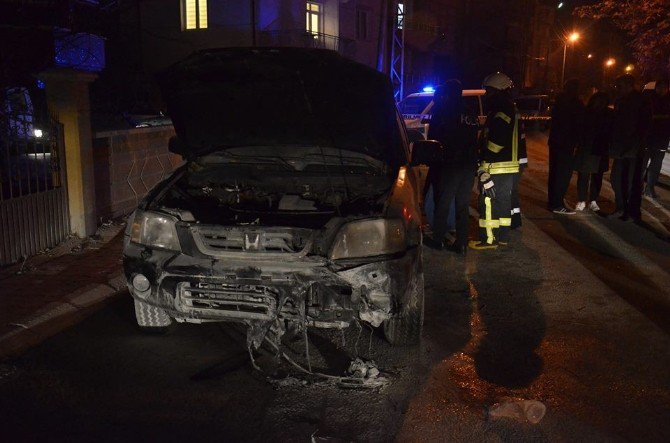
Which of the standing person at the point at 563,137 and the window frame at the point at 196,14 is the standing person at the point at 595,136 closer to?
the standing person at the point at 563,137

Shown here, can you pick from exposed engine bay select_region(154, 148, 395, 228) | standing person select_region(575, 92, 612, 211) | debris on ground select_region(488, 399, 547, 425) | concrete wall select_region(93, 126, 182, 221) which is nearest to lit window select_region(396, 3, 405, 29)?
standing person select_region(575, 92, 612, 211)

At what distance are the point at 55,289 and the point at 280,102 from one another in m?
2.58

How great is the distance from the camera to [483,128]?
7.23 metres

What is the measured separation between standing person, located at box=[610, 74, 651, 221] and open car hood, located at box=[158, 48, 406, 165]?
4807 mm

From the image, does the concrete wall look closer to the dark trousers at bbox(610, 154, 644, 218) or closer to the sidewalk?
the sidewalk

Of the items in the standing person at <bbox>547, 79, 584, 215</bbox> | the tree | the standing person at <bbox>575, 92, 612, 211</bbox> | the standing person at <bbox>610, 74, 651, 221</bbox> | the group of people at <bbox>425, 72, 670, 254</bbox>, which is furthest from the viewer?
the tree

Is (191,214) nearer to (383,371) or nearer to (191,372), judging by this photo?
(191,372)

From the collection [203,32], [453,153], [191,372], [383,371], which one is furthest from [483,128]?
[203,32]

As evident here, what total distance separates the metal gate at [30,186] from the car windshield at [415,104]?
11.9 metres

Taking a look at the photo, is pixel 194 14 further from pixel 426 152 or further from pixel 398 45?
pixel 426 152

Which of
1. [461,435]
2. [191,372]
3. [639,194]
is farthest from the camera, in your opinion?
[639,194]

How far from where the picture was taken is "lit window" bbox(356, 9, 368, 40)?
28.3 metres

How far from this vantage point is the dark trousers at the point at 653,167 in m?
10.1

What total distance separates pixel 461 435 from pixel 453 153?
13.2ft
